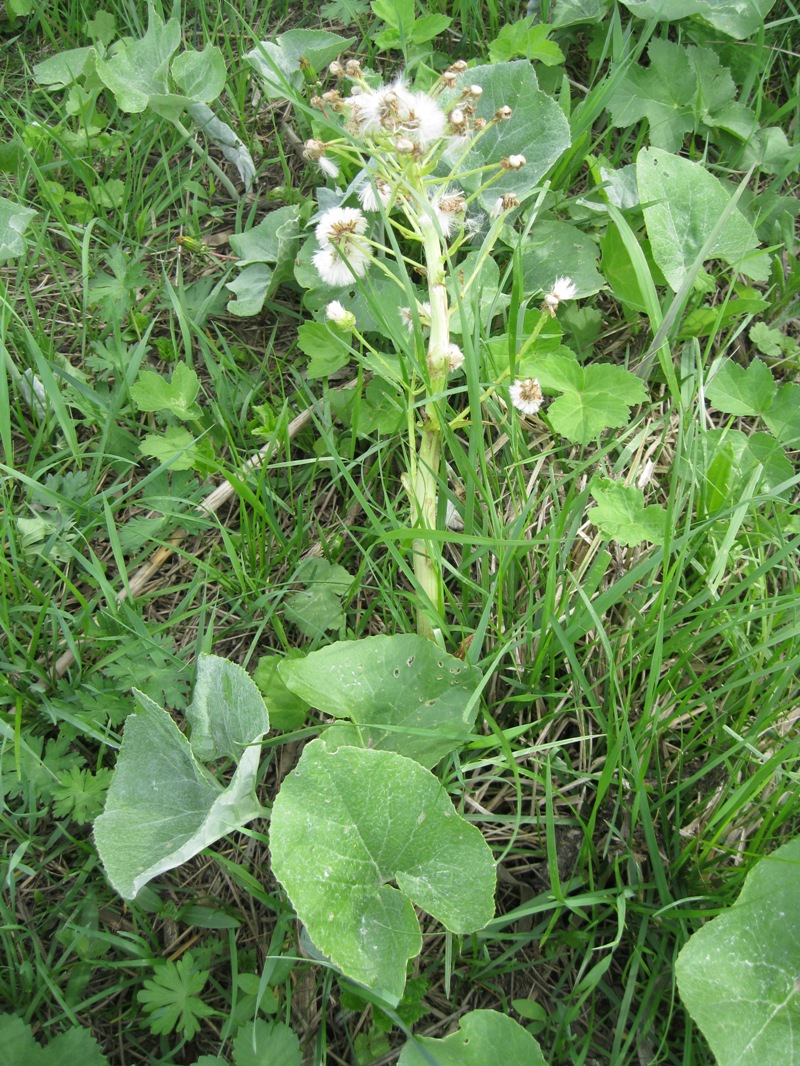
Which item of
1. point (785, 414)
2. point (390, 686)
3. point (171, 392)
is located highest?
point (785, 414)

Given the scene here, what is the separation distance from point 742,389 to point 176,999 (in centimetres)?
189

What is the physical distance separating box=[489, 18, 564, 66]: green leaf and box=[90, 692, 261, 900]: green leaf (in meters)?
2.08

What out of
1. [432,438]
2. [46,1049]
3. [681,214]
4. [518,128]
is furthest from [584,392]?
[46,1049]

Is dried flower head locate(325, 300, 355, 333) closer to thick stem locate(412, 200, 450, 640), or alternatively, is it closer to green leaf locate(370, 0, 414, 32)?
thick stem locate(412, 200, 450, 640)

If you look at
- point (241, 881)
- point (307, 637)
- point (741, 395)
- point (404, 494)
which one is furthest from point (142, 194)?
point (241, 881)

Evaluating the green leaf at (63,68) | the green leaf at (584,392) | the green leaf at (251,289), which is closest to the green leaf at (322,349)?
the green leaf at (251,289)

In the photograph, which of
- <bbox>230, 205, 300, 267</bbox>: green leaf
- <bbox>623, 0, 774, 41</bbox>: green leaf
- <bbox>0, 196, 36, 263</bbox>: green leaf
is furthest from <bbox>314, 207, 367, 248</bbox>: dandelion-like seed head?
<bbox>623, 0, 774, 41</bbox>: green leaf

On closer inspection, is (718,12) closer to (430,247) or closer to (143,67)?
(430,247)

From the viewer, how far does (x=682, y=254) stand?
83.3 inches

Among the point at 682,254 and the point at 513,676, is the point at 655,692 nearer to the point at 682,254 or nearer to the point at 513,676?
the point at 513,676

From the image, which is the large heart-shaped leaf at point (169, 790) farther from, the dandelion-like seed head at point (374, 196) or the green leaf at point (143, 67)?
the green leaf at point (143, 67)

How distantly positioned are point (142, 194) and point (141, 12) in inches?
31.9

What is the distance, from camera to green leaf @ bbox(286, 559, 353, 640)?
189 cm

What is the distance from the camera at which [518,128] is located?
218 cm
